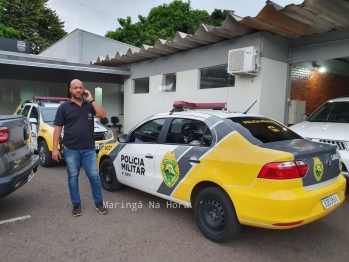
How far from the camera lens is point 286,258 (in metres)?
2.86

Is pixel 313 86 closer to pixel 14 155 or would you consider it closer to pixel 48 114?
pixel 48 114

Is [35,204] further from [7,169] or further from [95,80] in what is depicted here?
[95,80]

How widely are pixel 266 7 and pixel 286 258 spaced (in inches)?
176

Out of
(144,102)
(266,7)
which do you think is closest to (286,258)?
(266,7)

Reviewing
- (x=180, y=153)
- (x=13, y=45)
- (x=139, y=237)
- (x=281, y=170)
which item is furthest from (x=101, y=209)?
(x=13, y=45)

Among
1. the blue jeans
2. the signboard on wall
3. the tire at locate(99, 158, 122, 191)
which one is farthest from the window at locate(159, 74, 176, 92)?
the signboard on wall

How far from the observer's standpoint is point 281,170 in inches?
102

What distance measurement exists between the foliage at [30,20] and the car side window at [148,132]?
2938 cm

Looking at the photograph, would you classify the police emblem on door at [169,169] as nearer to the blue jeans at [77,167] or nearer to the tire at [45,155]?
the blue jeans at [77,167]

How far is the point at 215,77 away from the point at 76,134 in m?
5.30

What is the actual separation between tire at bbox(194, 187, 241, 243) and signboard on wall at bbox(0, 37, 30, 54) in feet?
65.4

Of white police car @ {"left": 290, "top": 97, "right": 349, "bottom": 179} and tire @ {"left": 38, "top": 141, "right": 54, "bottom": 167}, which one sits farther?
tire @ {"left": 38, "top": 141, "right": 54, "bottom": 167}

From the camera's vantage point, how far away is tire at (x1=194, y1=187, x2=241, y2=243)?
2912mm

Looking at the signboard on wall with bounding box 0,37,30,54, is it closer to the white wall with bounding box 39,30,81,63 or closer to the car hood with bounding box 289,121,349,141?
the white wall with bounding box 39,30,81,63
